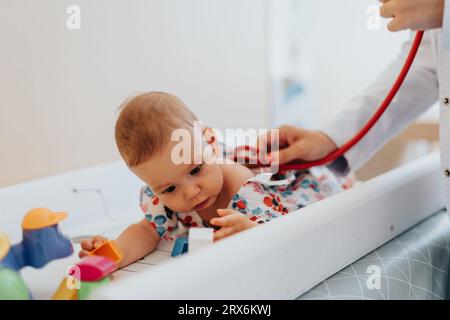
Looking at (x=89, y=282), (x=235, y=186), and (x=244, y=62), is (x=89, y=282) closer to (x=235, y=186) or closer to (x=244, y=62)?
(x=235, y=186)

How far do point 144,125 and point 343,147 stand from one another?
1.36 ft

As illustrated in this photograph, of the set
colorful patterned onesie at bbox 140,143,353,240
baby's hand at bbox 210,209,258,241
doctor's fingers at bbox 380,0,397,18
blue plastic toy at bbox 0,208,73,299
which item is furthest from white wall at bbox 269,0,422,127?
blue plastic toy at bbox 0,208,73,299

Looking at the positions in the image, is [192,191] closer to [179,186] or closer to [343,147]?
[179,186]

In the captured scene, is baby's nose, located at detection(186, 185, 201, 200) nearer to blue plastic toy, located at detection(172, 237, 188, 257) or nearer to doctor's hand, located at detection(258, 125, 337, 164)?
blue plastic toy, located at detection(172, 237, 188, 257)

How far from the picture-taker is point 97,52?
79 centimetres

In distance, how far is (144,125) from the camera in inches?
22.6

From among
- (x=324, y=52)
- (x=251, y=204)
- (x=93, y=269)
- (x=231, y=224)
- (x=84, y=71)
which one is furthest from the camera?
(x=324, y=52)

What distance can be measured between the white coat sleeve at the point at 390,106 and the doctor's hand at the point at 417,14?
0.72ft

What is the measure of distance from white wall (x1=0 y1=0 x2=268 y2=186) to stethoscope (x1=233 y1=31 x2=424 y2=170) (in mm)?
75

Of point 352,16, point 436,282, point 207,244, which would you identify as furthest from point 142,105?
point 352,16

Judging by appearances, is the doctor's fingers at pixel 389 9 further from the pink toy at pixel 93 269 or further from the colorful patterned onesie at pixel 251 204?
the pink toy at pixel 93 269

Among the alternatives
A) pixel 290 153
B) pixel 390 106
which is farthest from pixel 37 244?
pixel 390 106

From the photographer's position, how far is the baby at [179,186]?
583 millimetres
